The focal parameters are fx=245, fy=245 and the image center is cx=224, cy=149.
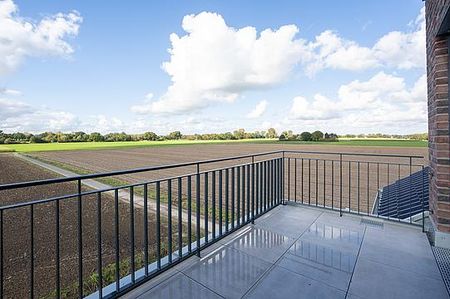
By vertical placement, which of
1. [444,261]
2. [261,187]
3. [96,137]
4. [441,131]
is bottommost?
[444,261]

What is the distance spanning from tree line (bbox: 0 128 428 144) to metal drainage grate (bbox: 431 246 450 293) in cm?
4047

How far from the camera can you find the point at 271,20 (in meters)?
9.16

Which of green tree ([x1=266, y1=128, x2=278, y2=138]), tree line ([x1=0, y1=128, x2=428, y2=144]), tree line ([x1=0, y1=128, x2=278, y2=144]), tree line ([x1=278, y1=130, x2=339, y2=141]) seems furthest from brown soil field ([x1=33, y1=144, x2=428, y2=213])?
green tree ([x1=266, y1=128, x2=278, y2=138])

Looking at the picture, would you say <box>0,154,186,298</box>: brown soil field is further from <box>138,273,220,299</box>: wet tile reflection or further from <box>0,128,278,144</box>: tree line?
<box>0,128,278,144</box>: tree line

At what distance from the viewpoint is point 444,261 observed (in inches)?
94.0

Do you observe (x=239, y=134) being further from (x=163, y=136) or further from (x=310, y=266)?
(x=310, y=266)

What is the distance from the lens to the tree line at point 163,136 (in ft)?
145

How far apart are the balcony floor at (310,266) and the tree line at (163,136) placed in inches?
1600

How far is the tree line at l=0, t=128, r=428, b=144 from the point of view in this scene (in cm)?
4409

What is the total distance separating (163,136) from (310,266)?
5509cm

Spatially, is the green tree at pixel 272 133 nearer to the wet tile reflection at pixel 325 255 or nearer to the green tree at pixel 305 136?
the green tree at pixel 305 136

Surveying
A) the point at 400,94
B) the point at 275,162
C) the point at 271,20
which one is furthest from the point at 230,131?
the point at 275,162

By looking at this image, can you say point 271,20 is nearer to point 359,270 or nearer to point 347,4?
point 347,4

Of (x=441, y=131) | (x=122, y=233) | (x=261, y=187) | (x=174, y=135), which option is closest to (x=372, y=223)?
(x=441, y=131)
